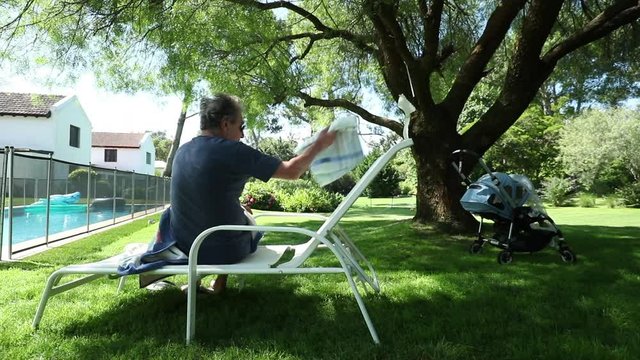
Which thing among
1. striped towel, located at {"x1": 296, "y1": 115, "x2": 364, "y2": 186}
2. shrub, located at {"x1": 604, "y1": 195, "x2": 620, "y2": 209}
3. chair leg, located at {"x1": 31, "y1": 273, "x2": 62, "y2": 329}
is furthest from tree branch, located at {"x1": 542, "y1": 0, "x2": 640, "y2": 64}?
shrub, located at {"x1": 604, "y1": 195, "x2": 620, "y2": 209}

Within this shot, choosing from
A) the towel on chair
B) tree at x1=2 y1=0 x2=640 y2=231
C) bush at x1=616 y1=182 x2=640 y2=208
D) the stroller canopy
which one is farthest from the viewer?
bush at x1=616 y1=182 x2=640 y2=208

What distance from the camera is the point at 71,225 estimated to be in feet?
30.6

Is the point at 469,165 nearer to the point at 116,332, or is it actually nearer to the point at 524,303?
the point at 524,303

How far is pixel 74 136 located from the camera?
26531mm

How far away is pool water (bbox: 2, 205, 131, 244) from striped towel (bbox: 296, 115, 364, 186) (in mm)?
5159

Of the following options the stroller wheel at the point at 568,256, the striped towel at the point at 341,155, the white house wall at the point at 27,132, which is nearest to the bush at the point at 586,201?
the stroller wheel at the point at 568,256

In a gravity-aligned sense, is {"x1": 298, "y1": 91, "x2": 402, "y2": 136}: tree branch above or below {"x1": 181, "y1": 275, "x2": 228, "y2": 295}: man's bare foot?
above

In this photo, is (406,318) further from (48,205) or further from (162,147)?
(162,147)

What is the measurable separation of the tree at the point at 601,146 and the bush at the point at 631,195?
7.23 ft

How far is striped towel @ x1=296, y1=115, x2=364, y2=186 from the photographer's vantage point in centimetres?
296

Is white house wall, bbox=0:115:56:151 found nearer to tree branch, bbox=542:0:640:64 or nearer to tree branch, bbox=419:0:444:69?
tree branch, bbox=419:0:444:69

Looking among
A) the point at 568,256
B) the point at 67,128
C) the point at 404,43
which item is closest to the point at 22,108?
the point at 67,128

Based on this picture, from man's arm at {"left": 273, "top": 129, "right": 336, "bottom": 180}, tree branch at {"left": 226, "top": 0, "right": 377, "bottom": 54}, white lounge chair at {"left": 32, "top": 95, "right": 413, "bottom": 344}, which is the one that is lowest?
white lounge chair at {"left": 32, "top": 95, "right": 413, "bottom": 344}

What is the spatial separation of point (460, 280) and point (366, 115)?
560cm
